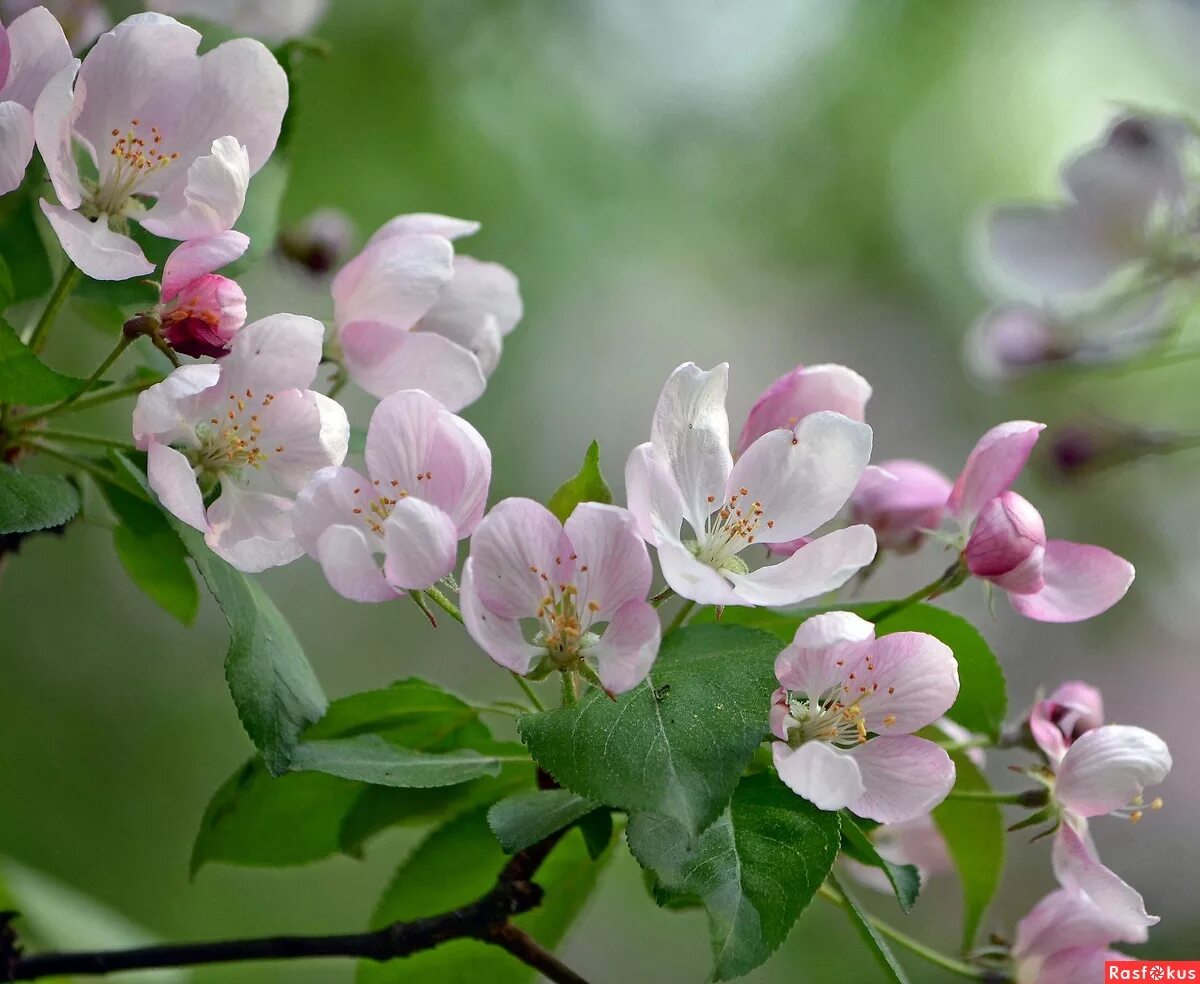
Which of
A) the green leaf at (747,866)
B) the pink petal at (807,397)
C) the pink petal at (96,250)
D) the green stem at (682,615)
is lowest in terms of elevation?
the green leaf at (747,866)

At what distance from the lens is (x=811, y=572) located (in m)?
0.50

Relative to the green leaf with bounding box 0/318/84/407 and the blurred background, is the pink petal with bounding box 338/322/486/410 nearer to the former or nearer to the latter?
the green leaf with bounding box 0/318/84/407

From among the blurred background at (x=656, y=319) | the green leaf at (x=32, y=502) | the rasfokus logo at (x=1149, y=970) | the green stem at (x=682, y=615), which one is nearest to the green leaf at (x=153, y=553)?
the green leaf at (x=32, y=502)

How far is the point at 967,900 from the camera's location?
70 cm

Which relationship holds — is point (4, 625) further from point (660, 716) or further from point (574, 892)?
point (660, 716)

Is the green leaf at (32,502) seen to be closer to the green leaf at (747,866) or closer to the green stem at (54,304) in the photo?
the green stem at (54,304)

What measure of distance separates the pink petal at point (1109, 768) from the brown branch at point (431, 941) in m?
0.24

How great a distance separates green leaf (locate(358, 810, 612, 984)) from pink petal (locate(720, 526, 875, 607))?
0.67 ft

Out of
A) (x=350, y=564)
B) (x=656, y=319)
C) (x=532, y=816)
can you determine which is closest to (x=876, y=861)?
(x=532, y=816)

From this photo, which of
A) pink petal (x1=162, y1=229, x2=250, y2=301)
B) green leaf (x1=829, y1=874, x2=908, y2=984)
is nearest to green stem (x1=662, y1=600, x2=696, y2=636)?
green leaf (x1=829, y1=874, x2=908, y2=984)

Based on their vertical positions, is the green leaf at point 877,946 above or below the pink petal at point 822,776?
below

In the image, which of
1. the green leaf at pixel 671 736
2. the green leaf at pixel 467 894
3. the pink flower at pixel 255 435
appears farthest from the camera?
the green leaf at pixel 467 894

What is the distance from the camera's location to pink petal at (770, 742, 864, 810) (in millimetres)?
458

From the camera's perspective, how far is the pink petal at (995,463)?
0.57 metres
